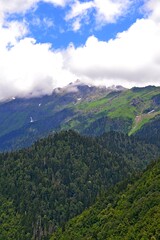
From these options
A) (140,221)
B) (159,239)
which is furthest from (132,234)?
(159,239)

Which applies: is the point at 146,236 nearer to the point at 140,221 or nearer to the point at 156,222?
the point at 156,222

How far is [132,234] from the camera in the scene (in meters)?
193

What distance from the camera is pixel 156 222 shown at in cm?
18075

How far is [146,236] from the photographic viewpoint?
179m

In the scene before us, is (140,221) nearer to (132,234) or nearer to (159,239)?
(132,234)

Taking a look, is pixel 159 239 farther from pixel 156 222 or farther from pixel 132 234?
pixel 132 234

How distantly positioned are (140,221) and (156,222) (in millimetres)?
19302

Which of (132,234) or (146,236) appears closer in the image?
(146,236)

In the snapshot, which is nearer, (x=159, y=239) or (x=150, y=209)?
(x=159, y=239)

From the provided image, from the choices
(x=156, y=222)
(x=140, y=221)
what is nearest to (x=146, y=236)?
(x=156, y=222)

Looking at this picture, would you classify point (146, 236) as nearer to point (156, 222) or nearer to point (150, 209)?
point (156, 222)

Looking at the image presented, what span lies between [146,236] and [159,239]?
9346 millimetres

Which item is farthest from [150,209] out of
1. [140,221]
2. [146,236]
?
[146,236]

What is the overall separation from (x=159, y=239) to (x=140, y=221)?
2910 centimetres
